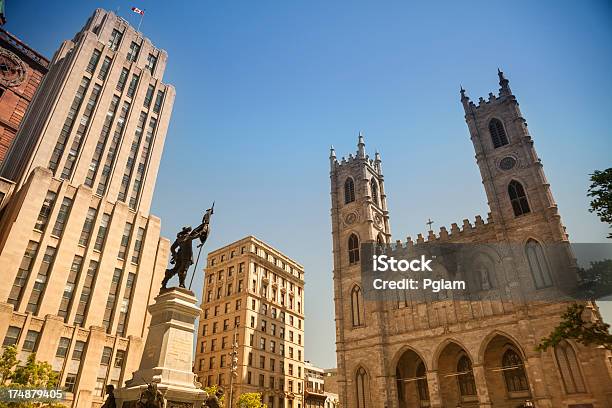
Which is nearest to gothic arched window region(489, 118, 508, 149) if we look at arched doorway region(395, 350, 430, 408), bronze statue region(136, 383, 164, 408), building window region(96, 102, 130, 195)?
arched doorway region(395, 350, 430, 408)

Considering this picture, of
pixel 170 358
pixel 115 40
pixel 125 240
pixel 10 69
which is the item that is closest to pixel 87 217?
pixel 125 240

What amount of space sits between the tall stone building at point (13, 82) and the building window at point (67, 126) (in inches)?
170

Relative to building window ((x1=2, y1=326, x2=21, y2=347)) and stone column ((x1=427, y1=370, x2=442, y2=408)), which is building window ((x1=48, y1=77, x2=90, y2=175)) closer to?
building window ((x1=2, y1=326, x2=21, y2=347))

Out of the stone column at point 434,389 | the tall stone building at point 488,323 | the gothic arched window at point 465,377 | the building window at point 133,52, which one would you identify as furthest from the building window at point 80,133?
the gothic arched window at point 465,377

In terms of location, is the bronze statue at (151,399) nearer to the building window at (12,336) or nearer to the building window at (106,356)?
the building window at (12,336)

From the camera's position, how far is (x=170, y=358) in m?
10.6

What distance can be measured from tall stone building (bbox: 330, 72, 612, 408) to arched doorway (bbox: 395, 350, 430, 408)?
10 cm

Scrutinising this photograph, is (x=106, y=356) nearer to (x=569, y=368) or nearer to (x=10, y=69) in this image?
(x=10, y=69)

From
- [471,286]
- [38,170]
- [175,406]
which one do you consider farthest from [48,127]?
[471,286]

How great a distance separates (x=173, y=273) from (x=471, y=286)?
32884 millimetres

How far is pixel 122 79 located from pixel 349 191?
107 feet

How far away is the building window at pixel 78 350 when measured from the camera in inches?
1176

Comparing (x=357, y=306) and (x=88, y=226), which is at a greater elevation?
(x=88, y=226)

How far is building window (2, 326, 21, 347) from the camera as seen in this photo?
26.5 meters
